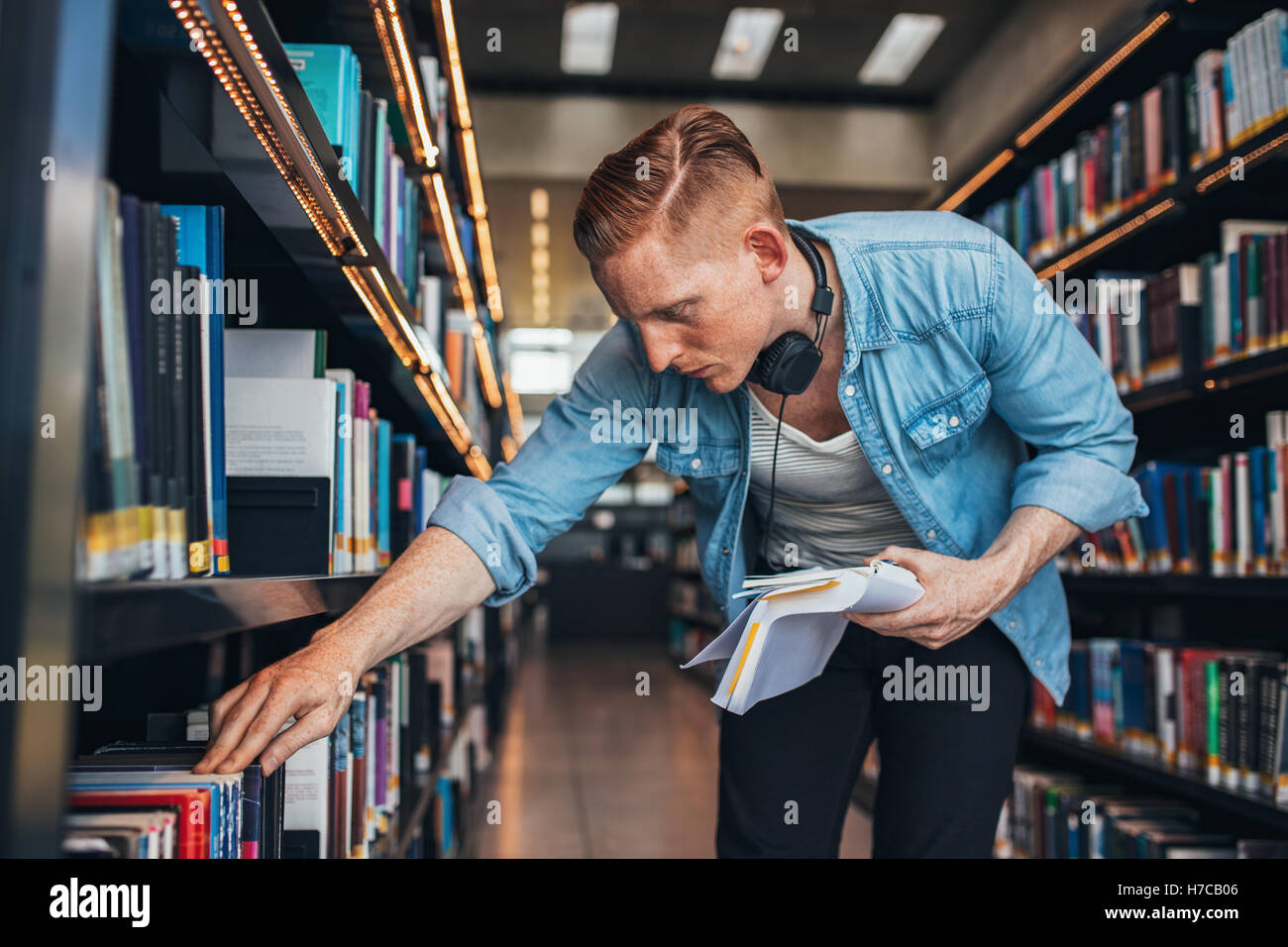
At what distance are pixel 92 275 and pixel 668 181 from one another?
0.69m

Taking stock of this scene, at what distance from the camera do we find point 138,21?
70 cm

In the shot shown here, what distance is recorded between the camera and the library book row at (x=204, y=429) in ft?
1.86

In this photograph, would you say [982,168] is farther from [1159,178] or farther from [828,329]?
[828,329]

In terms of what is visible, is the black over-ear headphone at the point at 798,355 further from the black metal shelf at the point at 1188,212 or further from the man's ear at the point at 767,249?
the black metal shelf at the point at 1188,212

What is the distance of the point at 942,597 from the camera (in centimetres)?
106

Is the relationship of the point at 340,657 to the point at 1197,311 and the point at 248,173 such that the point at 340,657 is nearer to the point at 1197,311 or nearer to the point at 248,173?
the point at 248,173

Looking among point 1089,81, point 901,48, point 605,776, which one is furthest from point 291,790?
point 901,48

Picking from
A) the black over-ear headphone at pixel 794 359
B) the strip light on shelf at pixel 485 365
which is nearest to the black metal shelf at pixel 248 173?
the black over-ear headphone at pixel 794 359

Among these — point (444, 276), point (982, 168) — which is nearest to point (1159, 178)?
point (982, 168)

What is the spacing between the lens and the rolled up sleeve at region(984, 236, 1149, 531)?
1174 mm

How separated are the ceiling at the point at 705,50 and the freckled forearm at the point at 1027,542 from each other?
506cm

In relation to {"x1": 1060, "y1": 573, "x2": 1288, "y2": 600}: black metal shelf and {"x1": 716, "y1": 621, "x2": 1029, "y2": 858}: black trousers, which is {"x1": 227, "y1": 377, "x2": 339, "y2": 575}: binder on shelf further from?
{"x1": 1060, "y1": 573, "x2": 1288, "y2": 600}: black metal shelf
